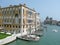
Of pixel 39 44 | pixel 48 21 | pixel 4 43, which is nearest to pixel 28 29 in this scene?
pixel 39 44

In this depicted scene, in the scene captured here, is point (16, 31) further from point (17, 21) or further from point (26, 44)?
point (26, 44)

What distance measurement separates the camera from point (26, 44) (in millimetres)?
31250

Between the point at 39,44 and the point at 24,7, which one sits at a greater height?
the point at 24,7

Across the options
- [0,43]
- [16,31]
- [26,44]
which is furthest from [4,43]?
[16,31]

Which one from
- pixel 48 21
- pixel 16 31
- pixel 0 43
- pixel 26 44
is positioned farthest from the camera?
pixel 48 21

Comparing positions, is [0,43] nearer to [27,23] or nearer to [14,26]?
[14,26]

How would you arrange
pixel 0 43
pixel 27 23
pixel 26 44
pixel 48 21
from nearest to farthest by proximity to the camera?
pixel 0 43 < pixel 26 44 < pixel 27 23 < pixel 48 21

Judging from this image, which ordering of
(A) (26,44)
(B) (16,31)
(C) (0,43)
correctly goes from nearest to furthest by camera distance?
(C) (0,43) → (A) (26,44) → (B) (16,31)

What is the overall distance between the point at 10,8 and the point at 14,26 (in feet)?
17.7

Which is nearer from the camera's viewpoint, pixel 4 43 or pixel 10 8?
pixel 4 43

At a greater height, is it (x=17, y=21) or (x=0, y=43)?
(x=17, y=21)

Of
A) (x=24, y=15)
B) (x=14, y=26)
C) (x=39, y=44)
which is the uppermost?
(x=24, y=15)

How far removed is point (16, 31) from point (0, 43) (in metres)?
14.7

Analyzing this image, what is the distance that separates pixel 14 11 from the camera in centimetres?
4331
